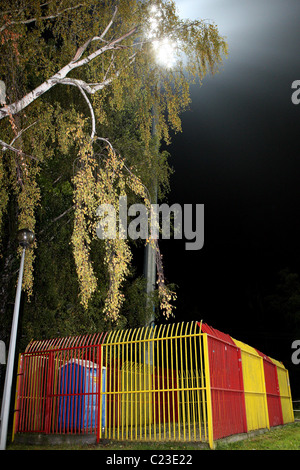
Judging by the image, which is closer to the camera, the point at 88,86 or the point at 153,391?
the point at 153,391

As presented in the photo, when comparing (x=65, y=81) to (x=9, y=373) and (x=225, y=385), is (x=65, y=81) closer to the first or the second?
(x=9, y=373)

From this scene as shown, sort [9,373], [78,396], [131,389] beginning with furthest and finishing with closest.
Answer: [78,396] → [131,389] → [9,373]

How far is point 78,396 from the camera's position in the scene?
8477 mm

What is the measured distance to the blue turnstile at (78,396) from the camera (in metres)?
8.30

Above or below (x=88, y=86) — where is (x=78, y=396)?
below

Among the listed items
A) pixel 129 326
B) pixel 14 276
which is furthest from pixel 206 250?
pixel 14 276

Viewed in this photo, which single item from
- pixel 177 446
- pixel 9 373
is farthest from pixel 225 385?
pixel 9 373

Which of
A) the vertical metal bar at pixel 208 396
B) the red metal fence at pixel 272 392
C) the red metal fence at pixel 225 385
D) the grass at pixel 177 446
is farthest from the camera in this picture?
the red metal fence at pixel 272 392

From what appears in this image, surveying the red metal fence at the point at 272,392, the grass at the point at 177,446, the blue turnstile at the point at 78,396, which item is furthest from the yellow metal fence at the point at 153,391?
the red metal fence at the point at 272,392

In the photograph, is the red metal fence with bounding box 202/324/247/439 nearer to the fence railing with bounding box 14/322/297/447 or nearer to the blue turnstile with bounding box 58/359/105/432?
the fence railing with bounding box 14/322/297/447

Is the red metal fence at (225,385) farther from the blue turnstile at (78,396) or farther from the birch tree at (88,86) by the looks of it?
the blue turnstile at (78,396)

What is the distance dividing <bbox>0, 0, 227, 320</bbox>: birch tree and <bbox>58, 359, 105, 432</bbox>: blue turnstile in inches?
53.0

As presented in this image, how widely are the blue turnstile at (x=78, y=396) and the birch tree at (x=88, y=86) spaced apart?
53.0 inches

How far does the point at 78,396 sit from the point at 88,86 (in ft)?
23.8
